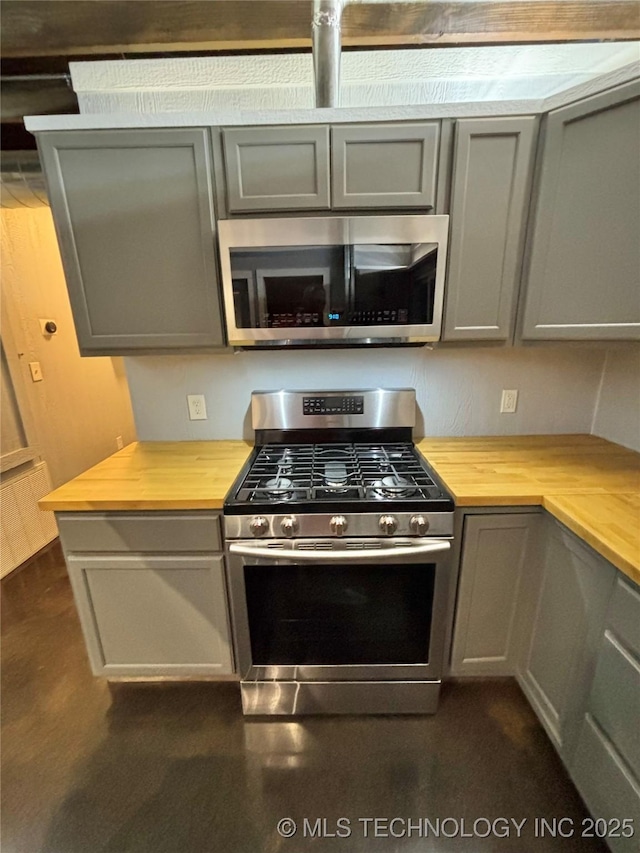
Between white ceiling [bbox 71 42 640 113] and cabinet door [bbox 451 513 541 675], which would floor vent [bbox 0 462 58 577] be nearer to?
white ceiling [bbox 71 42 640 113]

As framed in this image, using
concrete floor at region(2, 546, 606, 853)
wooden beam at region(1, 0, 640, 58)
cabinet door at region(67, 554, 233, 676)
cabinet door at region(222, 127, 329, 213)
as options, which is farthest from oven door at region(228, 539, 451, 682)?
wooden beam at region(1, 0, 640, 58)

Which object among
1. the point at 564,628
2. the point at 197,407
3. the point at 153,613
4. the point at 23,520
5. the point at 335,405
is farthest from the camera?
the point at 23,520

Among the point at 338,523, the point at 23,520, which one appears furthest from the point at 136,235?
the point at 23,520

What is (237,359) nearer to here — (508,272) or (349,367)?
(349,367)

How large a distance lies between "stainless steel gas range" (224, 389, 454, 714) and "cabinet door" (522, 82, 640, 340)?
0.81 m

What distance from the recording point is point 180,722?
1.50 m

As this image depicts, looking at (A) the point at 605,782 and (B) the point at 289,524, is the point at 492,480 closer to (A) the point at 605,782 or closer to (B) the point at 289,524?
(B) the point at 289,524

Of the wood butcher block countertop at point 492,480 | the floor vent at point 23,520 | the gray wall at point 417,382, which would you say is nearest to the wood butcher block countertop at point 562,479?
the wood butcher block countertop at point 492,480

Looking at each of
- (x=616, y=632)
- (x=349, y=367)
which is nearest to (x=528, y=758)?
(x=616, y=632)

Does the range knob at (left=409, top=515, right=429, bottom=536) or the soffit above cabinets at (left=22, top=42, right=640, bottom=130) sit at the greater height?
the soffit above cabinets at (left=22, top=42, right=640, bottom=130)

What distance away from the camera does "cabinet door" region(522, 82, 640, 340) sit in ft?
3.87

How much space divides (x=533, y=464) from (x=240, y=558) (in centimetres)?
125

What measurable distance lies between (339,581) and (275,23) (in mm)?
2081

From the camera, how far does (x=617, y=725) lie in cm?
100
